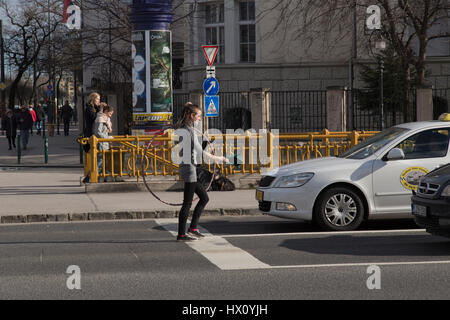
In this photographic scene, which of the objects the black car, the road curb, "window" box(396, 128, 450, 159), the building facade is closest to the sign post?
the road curb

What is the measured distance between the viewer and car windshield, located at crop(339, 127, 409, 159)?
12.0 meters

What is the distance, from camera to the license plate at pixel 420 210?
994 cm

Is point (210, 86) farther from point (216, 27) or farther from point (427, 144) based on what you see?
point (216, 27)

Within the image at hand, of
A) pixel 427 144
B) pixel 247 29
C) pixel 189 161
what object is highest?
pixel 247 29

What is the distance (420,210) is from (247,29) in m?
24.6

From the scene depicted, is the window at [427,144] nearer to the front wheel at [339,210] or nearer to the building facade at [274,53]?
the front wheel at [339,210]

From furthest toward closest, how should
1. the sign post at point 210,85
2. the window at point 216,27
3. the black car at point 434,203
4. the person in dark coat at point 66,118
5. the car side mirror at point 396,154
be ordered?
the person in dark coat at point 66,118
the window at point 216,27
the sign post at point 210,85
the car side mirror at point 396,154
the black car at point 434,203

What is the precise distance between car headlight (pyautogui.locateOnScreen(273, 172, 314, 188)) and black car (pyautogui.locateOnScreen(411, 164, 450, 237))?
73.1 inches

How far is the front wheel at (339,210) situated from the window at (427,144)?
1.08 meters

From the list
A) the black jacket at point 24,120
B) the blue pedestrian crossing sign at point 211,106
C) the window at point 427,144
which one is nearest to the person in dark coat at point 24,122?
the black jacket at point 24,120

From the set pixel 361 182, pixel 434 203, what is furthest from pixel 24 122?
pixel 434 203

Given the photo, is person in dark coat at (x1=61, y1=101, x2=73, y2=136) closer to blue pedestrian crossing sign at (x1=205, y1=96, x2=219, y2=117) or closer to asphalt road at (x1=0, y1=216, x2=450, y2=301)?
blue pedestrian crossing sign at (x1=205, y1=96, x2=219, y2=117)

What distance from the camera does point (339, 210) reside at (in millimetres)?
11773
